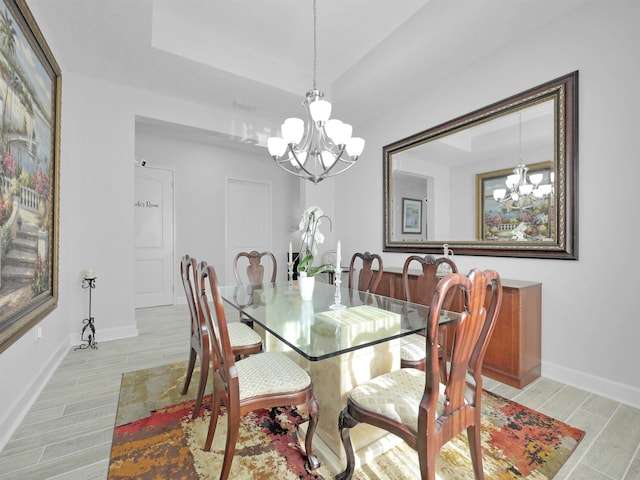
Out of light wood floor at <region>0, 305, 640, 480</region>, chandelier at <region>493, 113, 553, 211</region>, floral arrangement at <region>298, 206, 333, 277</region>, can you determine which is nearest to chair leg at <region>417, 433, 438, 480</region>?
light wood floor at <region>0, 305, 640, 480</region>

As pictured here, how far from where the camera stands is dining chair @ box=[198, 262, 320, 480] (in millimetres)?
1237

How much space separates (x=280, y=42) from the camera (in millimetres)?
3225

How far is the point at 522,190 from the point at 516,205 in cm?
13

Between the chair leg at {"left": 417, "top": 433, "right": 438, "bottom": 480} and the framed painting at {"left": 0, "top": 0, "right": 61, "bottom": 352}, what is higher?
the framed painting at {"left": 0, "top": 0, "right": 61, "bottom": 352}

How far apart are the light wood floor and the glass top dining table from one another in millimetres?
932

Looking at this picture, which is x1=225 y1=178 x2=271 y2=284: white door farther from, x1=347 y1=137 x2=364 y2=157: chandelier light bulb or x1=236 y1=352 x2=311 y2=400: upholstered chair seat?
x1=236 y1=352 x2=311 y2=400: upholstered chair seat

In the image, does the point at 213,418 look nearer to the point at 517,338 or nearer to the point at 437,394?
the point at 437,394

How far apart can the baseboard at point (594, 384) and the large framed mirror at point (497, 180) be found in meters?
0.87

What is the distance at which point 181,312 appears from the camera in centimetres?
450

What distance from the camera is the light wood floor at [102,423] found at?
142 cm

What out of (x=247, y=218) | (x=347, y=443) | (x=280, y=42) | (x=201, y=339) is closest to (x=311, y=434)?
(x=347, y=443)

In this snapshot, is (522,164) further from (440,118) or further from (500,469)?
(500,469)

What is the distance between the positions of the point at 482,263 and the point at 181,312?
4121mm

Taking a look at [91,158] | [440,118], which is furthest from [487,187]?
[91,158]
